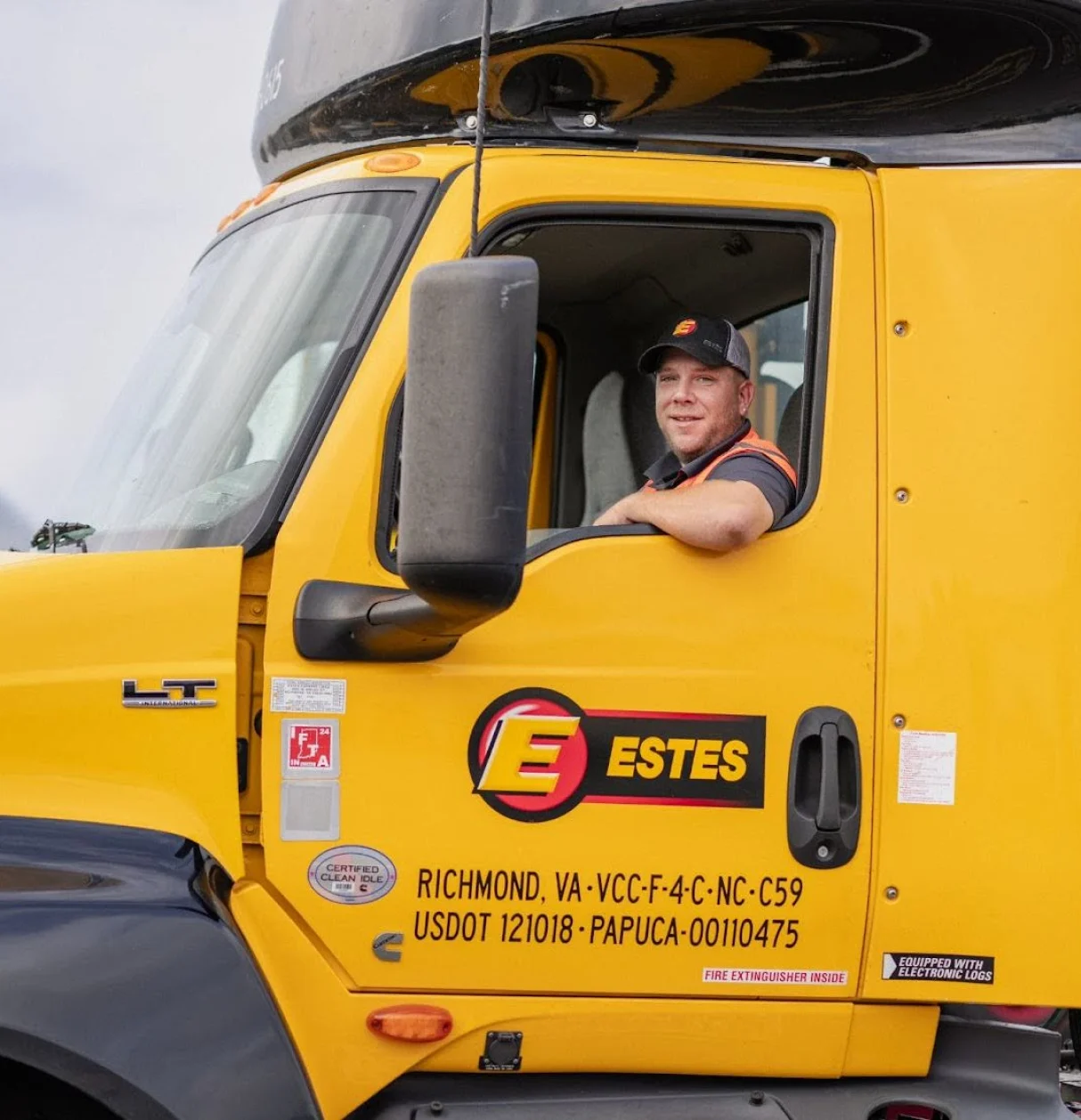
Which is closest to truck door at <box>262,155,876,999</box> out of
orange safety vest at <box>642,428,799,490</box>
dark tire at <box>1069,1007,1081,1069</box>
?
orange safety vest at <box>642,428,799,490</box>

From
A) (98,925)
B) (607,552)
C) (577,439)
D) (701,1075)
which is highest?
(577,439)

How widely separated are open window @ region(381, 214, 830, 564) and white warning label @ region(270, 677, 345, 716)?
0.28 meters

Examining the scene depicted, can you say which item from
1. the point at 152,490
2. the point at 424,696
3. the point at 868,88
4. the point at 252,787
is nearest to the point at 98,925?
the point at 252,787

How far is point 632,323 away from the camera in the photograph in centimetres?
429

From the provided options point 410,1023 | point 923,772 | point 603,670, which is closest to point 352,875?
point 410,1023

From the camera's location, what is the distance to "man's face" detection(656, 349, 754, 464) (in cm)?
335

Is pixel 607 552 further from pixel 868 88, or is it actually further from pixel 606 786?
pixel 868 88

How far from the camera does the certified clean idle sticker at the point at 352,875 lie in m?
2.72

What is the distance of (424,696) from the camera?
2.75m

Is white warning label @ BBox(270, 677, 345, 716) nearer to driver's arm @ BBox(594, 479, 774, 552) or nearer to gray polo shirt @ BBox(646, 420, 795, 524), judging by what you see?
driver's arm @ BBox(594, 479, 774, 552)

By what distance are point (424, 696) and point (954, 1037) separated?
1.21m

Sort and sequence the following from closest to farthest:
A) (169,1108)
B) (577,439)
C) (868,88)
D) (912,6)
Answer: (169,1108) → (912,6) → (868,88) → (577,439)

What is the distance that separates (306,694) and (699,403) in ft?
3.63

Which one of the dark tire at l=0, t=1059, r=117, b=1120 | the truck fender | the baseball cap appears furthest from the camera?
the baseball cap
